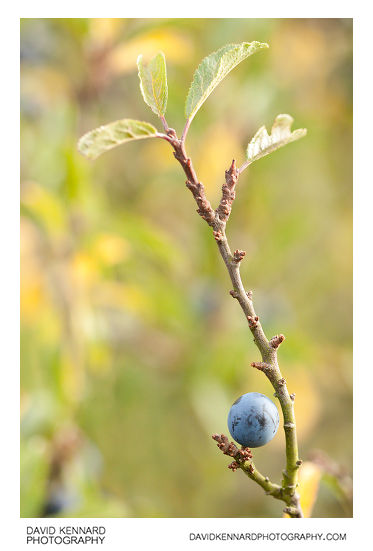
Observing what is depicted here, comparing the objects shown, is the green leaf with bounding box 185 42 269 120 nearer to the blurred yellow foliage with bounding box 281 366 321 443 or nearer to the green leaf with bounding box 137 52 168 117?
the green leaf with bounding box 137 52 168 117

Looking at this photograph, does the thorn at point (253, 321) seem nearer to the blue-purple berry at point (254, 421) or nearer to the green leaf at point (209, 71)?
the blue-purple berry at point (254, 421)

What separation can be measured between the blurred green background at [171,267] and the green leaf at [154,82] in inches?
37.1

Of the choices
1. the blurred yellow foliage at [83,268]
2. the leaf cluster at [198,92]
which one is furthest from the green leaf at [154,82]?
the blurred yellow foliage at [83,268]

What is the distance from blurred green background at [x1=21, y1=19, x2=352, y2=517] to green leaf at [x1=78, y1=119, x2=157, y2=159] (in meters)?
0.96

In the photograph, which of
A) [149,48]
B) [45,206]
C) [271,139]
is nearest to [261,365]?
[271,139]

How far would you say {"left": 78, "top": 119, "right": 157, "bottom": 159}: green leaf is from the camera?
2.02 feet

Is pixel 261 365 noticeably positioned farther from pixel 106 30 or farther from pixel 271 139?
pixel 106 30

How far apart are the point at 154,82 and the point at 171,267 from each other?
4.73 ft

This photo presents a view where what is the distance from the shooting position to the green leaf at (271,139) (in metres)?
0.67

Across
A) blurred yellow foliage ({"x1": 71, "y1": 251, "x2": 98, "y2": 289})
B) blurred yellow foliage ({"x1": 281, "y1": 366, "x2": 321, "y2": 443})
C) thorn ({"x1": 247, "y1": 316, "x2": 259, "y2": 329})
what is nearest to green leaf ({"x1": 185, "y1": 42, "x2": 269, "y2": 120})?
thorn ({"x1": 247, "y1": 316, "x2": 259, "y2": 329})

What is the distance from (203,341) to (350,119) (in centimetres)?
93

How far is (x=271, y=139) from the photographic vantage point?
2.23 feet
